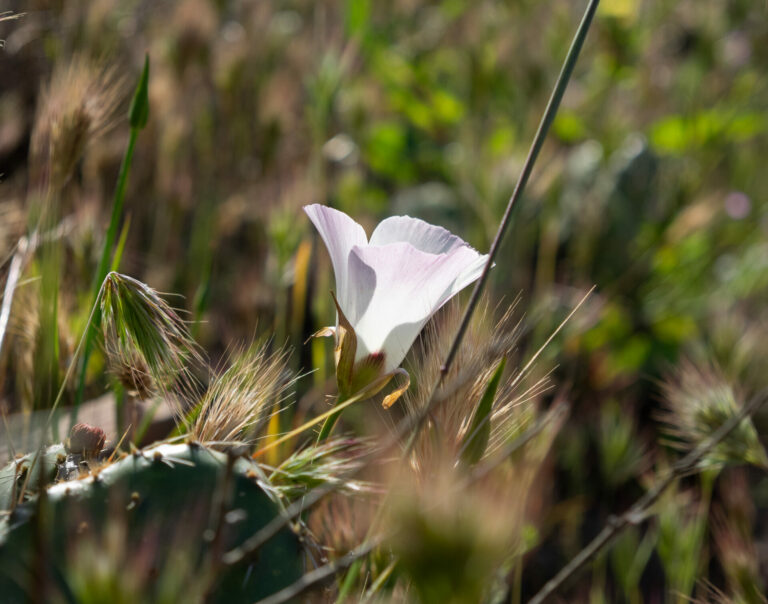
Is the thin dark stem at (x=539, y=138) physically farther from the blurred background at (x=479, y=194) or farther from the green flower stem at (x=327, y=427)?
the blurred background at (x=479, y=194)

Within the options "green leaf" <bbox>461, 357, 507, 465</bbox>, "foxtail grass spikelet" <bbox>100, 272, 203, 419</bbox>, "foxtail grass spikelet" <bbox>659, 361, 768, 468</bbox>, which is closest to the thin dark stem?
"green leaf" <bbox>461, 357, 507, 465</bbox>

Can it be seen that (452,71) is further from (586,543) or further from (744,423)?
(744,423)

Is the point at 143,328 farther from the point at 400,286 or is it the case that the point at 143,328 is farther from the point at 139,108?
the point at 139,108

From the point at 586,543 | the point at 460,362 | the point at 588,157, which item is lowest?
the point at 586,543

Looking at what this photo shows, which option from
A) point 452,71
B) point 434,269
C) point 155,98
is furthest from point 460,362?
point 452,71

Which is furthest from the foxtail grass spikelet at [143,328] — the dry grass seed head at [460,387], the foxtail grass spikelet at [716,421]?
the foxtail grass spikelet at [716,421]
